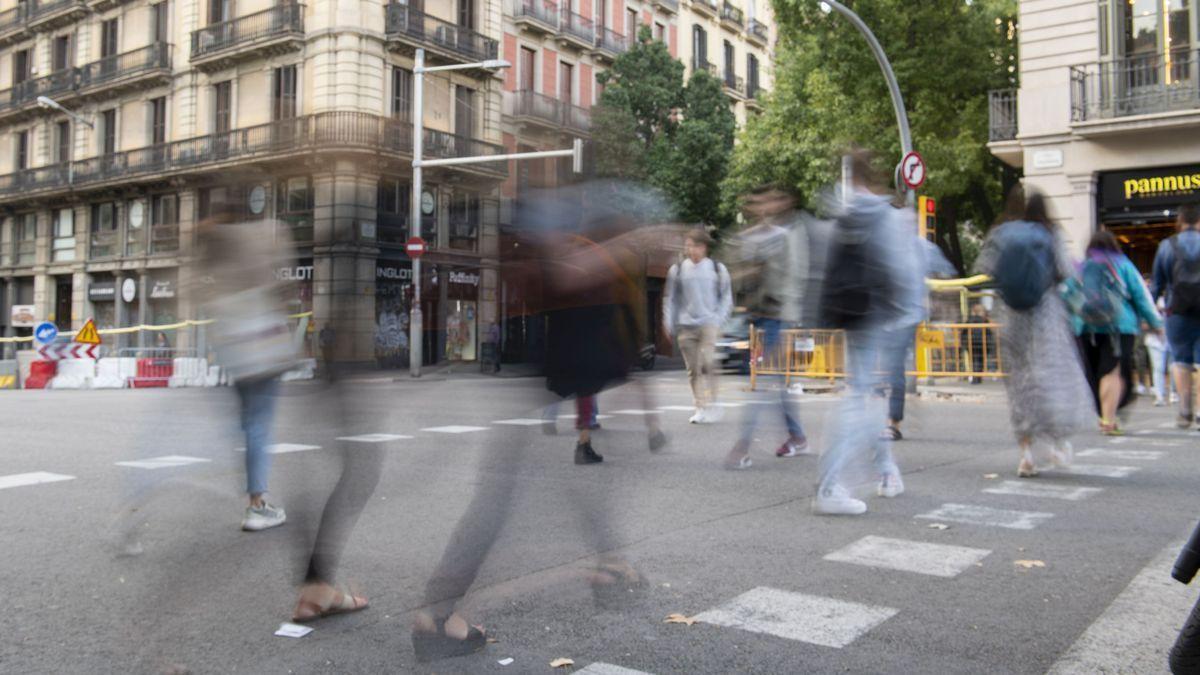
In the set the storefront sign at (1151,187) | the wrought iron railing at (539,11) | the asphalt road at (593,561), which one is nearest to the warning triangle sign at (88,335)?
the asphalt road at (593,561)

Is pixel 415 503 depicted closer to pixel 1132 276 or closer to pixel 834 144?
pixel 1132 276

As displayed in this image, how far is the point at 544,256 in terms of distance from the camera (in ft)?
11.7

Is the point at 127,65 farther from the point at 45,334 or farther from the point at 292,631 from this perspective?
the point at 292,631

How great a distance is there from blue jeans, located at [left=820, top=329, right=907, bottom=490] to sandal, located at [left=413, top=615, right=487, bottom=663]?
248 cm

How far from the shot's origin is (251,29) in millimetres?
30641

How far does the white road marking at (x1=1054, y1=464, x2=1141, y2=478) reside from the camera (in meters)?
6.75

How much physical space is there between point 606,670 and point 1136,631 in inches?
69.8

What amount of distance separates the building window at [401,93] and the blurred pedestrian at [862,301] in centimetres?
2710

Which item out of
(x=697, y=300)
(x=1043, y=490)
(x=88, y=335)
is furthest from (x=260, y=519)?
(x=88, y=335)

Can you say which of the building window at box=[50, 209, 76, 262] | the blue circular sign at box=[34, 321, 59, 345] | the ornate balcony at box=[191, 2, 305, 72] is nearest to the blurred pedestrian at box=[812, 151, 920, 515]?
the blue circular sign at box=[34, 321, 59, 345]

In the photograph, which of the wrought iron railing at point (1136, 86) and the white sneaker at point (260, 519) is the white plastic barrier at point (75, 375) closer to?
the white sneaker at point (260, 519)

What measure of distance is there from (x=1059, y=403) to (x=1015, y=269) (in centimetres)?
89

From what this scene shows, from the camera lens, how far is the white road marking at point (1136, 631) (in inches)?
117

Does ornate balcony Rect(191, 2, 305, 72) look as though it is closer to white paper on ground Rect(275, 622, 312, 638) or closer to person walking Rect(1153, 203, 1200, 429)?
person walking Rect(1153, 203, 1200, 429)
